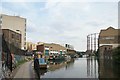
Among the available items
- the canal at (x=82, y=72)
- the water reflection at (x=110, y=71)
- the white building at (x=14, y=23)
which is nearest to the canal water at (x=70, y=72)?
the canal at (x=82, y=72)

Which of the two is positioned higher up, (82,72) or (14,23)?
(14,23)

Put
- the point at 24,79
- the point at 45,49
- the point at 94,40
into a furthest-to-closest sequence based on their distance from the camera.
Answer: the point at 94,40, the point at 45,49, the point at 24,79

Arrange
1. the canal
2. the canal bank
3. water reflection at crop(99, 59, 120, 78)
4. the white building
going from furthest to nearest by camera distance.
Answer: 1. the white building
2. water reflection at crop(99, 59, 120, 78)
3. the canal
4. the canal bank

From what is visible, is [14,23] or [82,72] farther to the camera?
[14,23]

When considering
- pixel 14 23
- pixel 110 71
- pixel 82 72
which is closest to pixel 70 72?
pixel 82 72

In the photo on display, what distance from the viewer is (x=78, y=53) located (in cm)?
16562

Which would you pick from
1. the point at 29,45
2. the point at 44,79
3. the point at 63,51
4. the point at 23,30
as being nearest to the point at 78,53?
the point at 63,51

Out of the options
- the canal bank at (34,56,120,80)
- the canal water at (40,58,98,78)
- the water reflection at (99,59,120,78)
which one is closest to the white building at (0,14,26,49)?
the canal water at (40,58,98,78)

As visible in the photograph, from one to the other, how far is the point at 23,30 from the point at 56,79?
8103 cm

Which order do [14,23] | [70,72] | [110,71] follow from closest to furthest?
[110,71] < [70,72] < [14,23]

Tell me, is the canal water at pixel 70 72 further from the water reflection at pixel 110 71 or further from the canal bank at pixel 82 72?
the water reflection at pixel 110 71

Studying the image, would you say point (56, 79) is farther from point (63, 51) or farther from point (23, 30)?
point (63, 51)

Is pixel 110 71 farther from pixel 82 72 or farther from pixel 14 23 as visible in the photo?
pixel 14 23

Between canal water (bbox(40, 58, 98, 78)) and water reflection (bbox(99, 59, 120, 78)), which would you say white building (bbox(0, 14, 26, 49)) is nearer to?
canal water (bbox(40, 58, 98, 78))
